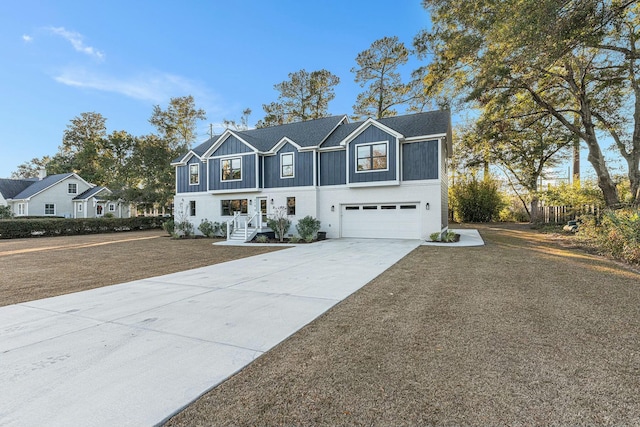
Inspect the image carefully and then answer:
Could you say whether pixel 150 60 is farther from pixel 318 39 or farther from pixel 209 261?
pixel 209 261

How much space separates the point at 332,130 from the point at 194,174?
9.72 meters

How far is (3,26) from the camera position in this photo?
11617 millimetres

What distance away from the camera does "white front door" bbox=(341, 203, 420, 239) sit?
574 inches

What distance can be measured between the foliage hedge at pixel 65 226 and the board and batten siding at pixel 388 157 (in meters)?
21.2

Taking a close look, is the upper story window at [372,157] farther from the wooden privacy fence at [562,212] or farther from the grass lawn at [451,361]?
the wooden privacy fence at [562,212]

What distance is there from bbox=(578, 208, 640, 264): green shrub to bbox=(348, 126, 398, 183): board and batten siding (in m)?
7.65

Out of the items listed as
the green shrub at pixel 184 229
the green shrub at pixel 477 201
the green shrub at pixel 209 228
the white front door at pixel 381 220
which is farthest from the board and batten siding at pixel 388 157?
the green shrub at pixel 477 201

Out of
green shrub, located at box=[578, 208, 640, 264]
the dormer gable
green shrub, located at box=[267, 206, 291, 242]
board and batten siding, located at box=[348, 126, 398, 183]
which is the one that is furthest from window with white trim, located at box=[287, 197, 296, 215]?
green shrub, located at box=[578, 208, 640, 264]

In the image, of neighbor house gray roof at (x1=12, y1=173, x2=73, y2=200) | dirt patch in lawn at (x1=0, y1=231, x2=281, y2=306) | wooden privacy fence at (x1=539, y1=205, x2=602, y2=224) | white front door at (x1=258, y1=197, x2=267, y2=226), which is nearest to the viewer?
dirt patch in lawn at (x1=0, y1=231, x2=281, y2=306)

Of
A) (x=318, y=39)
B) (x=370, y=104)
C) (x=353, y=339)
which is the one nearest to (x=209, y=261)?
(x=353, y=339)

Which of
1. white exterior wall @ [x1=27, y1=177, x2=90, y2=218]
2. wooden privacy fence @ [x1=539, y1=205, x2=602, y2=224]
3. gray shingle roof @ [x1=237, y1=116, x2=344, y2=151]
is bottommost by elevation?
wooden privacy fence @ [x1=539, y1=205, x2=602, y2=224]

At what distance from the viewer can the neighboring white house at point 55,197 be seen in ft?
99.9

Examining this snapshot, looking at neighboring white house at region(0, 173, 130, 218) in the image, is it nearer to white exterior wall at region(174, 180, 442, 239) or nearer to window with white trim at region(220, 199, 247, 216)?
white exterior wall at region(174, 180, 442, 239)

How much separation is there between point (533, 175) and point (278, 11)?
72.7 ft
